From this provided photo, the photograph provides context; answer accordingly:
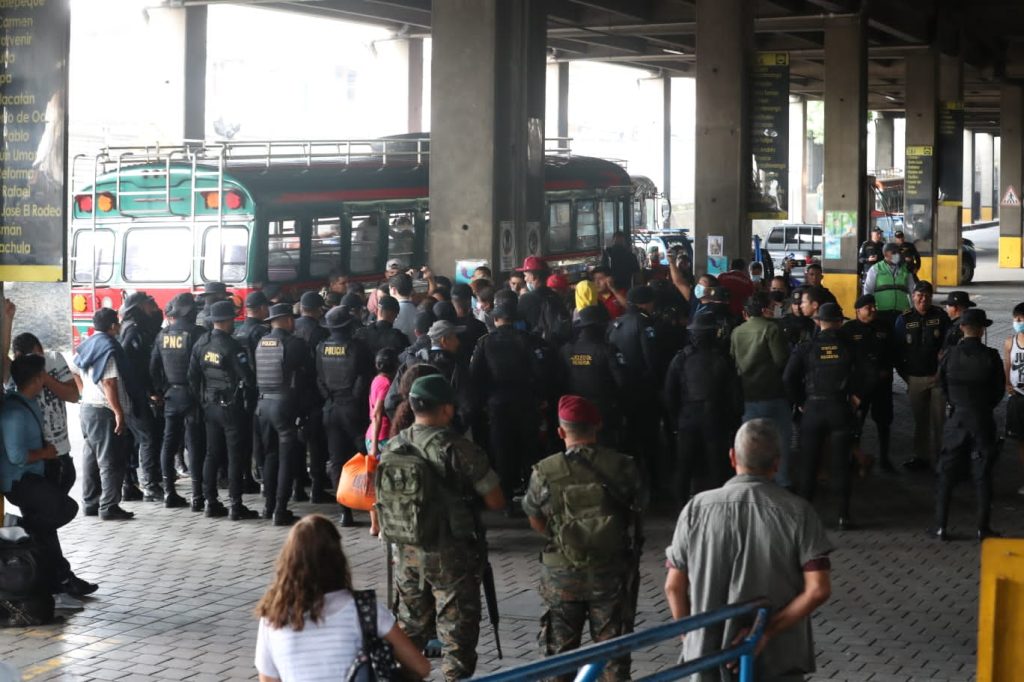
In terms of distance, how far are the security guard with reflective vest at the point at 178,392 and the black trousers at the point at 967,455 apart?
6.22 meters

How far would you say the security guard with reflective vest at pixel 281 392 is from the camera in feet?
38.4

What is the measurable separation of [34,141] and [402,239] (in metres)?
10.9

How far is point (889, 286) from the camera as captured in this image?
17703mm

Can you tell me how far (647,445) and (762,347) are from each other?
4.82ft

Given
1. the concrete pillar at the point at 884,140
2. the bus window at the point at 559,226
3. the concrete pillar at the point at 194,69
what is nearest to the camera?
the bus window at the point at 559,226

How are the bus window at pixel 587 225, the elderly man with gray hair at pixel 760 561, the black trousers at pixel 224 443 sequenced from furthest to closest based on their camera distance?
the bus window at pixel 587 225 → the black trousers at pixel 224 443 → the elderly man with gray hair at pixel 760 561

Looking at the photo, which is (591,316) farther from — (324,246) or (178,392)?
(324,246)

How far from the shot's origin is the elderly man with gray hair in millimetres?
5391

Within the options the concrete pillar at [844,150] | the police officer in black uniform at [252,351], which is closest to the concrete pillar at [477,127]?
the police officer in black uniform at [252,351]

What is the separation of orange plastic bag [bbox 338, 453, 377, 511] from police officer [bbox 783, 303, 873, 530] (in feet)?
13.0

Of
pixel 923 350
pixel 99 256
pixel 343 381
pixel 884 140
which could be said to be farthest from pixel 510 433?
pixel 884 140

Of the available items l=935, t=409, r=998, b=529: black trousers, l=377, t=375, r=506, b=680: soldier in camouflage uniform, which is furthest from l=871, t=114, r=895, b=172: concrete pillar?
l=377, t=375, r=506, b=680: soldier in camouflage uniform

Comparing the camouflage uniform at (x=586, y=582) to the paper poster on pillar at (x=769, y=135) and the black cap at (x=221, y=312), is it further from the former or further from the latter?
the paper poster on pillar at (x=769, y=135)

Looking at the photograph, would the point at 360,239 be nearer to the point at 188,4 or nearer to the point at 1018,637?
the point at 188,4
